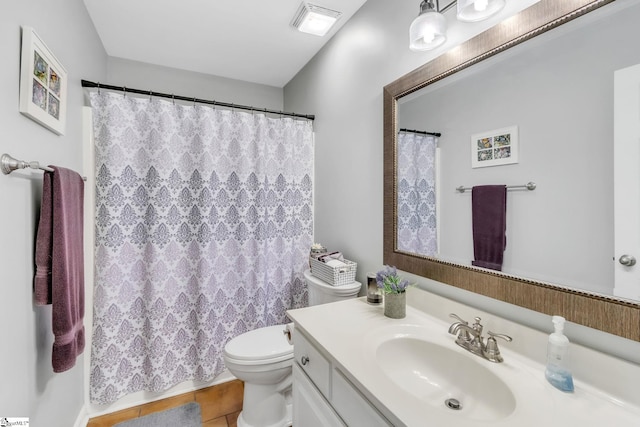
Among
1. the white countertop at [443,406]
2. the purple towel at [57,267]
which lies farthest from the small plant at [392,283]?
the purple towel at [57,267]

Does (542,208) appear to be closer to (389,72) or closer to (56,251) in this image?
(389,72)

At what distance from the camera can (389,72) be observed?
1.48 metres

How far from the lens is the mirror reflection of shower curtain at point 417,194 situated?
1.28 metres

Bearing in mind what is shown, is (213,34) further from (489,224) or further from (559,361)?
(559,361)

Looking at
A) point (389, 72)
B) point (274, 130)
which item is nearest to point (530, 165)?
point (389, 72)

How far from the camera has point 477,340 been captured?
95 centimetres

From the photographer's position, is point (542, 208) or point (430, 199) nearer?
point (542, 208)

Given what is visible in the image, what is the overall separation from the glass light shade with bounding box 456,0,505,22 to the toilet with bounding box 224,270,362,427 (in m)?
1.31

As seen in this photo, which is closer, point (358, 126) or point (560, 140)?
point (560, 140)

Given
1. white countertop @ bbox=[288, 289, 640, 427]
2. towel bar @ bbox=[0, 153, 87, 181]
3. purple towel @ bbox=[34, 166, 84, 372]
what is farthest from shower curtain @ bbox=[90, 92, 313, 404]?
white countertop @ bbox=[288, 289, 640, 427]

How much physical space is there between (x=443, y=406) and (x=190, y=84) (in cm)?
279

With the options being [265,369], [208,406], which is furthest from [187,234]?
[208,406]

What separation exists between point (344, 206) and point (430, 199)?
0.69 m

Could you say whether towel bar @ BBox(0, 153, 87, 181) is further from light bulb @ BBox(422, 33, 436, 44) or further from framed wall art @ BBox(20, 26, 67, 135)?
light bulb @ BBox(422, 33, 436, 44)
